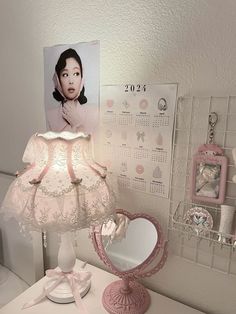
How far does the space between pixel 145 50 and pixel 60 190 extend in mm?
521

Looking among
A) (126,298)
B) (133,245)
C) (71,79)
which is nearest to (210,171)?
(133,245)

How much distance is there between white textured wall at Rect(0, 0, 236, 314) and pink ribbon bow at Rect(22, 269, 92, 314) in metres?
0.17

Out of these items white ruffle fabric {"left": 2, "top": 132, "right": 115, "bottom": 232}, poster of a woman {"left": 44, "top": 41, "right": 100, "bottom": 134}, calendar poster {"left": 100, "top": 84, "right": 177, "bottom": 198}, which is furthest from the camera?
poster of a woman {"left": 44, "top": 41, "right": 100, "bottom": 134}

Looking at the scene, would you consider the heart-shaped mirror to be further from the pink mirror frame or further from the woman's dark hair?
the woman's dark hair

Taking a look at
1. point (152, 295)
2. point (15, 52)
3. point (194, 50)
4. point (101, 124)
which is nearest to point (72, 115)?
point (101, 124)

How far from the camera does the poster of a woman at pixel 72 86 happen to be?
3.35 feet

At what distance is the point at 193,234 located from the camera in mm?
860

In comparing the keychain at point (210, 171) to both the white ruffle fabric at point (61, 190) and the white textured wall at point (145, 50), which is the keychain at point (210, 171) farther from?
the white ruffle fabric at point (61, 190)

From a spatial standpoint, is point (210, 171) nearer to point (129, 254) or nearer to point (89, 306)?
point (129, 254)

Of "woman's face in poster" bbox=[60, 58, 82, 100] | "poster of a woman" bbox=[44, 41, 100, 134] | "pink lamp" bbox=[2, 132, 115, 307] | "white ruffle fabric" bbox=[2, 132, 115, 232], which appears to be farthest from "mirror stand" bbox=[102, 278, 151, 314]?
"woman's face in poster" bbox=[60, 58, 82, 100]

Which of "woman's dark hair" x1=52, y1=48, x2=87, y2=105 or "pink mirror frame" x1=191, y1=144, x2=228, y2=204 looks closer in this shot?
"pink mirror frame" x1=191, y1=144, x2=228, y2=204

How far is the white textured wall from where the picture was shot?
79 cm

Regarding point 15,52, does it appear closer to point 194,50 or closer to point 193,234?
point 194,50

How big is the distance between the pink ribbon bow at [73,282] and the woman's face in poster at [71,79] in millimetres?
673
